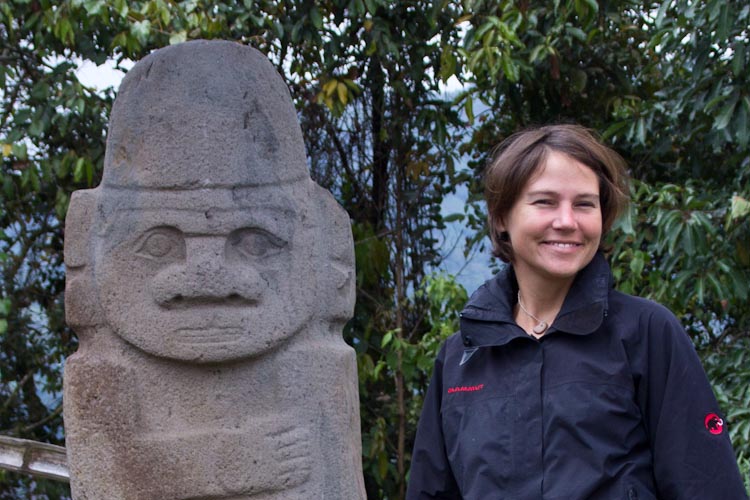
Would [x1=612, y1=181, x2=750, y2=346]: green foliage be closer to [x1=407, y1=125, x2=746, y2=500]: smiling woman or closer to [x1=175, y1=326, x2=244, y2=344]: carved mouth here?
[x1=407, y1=125, x2=746, y2=500]: smiling woman

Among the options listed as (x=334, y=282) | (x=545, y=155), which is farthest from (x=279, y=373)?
(x=545, y=155)

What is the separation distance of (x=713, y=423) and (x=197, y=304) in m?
1.27

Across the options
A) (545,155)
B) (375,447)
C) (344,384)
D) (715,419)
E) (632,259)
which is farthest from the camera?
(375,447)

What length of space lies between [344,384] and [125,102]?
3.06ft

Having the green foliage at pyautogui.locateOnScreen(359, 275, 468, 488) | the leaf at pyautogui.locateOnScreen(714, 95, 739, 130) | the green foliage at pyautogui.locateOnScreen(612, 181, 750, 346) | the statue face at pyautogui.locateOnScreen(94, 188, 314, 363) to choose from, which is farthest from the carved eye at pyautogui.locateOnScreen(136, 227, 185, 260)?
the leaf at pyautogui.locateOnScreen(714, 95, 739, 130)

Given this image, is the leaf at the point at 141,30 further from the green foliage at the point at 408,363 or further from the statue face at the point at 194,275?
the green foliage at the point at 408,363

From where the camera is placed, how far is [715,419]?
168 centimetres

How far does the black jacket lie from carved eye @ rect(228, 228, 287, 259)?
0.74m

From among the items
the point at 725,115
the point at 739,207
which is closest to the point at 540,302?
the point at 739,207

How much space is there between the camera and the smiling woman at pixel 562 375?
5.50 feet

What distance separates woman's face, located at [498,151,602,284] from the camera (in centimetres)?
185

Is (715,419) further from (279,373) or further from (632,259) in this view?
(632,259)

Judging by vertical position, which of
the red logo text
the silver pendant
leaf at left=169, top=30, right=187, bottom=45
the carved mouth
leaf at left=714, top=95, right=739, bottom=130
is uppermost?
leaf at left=169, top=30, right=187, bottom=45

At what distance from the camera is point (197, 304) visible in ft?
7.88
